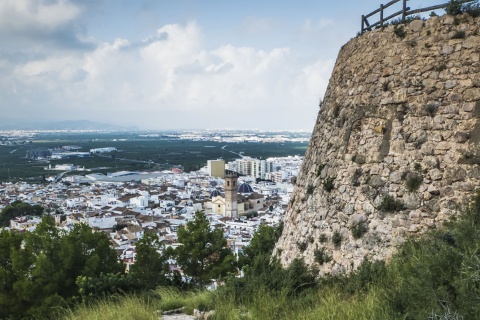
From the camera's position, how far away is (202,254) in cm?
1841

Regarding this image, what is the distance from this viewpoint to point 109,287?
918 centimetres

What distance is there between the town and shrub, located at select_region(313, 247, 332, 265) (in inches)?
767

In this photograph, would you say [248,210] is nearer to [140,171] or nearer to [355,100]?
[355,100]

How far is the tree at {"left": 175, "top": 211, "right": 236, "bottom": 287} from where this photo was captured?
1806 cm

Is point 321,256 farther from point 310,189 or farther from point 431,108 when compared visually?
point 431,108

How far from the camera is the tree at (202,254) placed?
711 inches

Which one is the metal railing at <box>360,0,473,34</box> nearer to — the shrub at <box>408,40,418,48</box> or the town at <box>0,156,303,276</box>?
the shrub at <box>408,40,418,48</box>

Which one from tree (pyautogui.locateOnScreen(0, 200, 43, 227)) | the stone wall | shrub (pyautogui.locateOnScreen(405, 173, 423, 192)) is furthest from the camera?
tree (pyautogui.locateOnScreen(0, 200, 43, 227))

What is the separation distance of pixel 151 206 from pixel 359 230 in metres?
54.3

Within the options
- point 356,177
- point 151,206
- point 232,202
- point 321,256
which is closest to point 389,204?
point 356,177

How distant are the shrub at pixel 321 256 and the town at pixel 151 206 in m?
19.5

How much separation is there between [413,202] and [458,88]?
2.05 metres

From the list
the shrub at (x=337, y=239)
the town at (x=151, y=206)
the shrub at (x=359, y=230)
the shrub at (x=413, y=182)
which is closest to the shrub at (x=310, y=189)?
the shrub at (x=337, y=239)

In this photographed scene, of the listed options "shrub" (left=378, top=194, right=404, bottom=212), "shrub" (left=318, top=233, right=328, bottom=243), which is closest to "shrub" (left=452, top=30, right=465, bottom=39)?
"shrub" (left=378, top=194, right=404, bottom=212)
